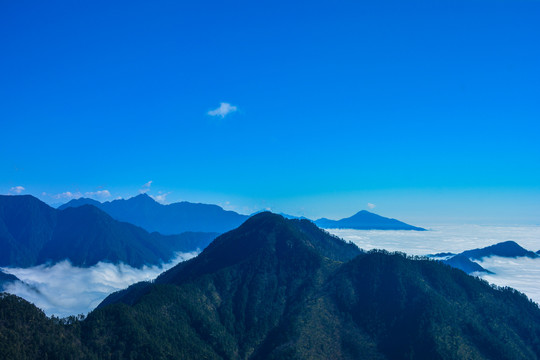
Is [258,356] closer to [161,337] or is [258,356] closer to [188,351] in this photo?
[188,351]

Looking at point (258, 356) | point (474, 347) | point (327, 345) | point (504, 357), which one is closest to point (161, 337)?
point (258, 356)

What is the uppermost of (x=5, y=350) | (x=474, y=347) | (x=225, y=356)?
(x=5, y=350)

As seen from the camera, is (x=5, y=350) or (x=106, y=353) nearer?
(x=5, y=350)

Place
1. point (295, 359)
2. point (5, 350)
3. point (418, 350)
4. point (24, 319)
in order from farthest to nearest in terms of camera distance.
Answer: point (418, 350) < point (295, 359) < point (24, 319) < point (5, 350)

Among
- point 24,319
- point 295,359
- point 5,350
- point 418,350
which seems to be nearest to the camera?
point 5,350

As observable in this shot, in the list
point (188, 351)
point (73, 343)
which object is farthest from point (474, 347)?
point (73, 343)

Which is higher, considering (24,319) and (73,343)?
(24,319)

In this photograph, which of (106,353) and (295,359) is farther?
(295,359)

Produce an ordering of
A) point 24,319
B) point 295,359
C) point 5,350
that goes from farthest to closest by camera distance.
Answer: point 295,359, point 24,319, point 5,350

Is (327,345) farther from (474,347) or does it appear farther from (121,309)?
(121,309)
